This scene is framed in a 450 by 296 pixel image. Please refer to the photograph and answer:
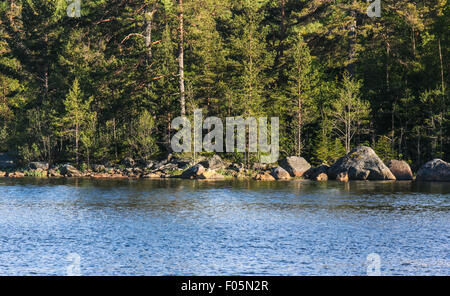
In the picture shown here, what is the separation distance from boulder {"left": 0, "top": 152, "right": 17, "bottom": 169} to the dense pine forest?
961 mm

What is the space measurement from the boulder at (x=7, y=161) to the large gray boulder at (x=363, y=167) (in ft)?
114

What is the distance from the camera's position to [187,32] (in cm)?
5875

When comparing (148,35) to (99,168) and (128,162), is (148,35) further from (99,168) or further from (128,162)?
(99,168)

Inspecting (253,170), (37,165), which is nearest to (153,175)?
(253,170)

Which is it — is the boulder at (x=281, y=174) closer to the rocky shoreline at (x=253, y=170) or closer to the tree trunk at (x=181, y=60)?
the rocky shoreline at (x=253, y=170)

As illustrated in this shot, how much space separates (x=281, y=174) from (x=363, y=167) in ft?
24.3

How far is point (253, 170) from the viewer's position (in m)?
56.4

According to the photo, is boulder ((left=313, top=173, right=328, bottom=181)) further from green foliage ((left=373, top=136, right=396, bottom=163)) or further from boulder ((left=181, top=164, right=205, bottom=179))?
boulder ((left=181, top=164, right=205, bottom=179))

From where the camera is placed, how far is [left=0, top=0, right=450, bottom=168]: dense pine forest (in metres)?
56.4

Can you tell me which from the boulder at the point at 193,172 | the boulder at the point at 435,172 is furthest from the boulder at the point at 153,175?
the boulder at the point at 435,172

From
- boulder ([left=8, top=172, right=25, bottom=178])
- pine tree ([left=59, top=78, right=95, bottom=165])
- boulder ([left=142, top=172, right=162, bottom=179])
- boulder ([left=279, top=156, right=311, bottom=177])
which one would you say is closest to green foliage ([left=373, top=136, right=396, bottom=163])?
boulder ([left=279, top=156, right=311, bottom=177])
